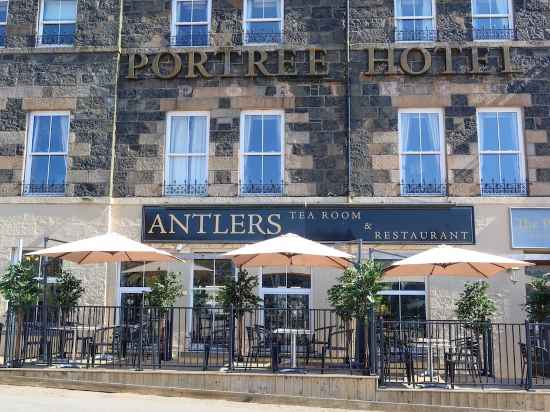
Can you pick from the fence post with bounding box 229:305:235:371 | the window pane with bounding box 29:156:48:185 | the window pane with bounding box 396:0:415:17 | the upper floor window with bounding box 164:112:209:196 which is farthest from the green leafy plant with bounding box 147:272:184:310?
the window pane with bounding box 396:0:415:17

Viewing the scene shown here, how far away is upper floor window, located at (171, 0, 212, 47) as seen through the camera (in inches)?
620

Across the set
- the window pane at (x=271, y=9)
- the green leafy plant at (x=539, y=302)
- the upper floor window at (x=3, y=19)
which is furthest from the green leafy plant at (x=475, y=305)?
the upper floor window at (x=3, y=19)

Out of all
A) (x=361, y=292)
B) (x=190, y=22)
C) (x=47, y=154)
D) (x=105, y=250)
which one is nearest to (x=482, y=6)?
(x=190, y=22)

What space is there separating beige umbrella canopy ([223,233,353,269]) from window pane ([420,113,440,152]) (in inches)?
142

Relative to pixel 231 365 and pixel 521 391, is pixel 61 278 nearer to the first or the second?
pixel 231 365

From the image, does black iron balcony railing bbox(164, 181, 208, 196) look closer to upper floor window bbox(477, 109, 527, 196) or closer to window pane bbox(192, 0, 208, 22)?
window pane bbox(192, 0, 208, 22)

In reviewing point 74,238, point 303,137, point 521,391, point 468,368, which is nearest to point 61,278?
point 74,238

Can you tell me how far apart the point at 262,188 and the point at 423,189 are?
3534mm

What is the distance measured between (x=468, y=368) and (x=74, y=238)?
8.67 m

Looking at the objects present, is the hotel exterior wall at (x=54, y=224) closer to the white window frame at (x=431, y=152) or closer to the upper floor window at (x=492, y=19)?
the white window frame at (x=431, y=152)

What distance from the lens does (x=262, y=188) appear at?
1502 cm

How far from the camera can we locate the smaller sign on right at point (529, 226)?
14188 mm

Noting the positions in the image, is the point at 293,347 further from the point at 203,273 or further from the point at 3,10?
the point at 3,10

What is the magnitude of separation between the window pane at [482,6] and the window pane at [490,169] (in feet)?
11.1
